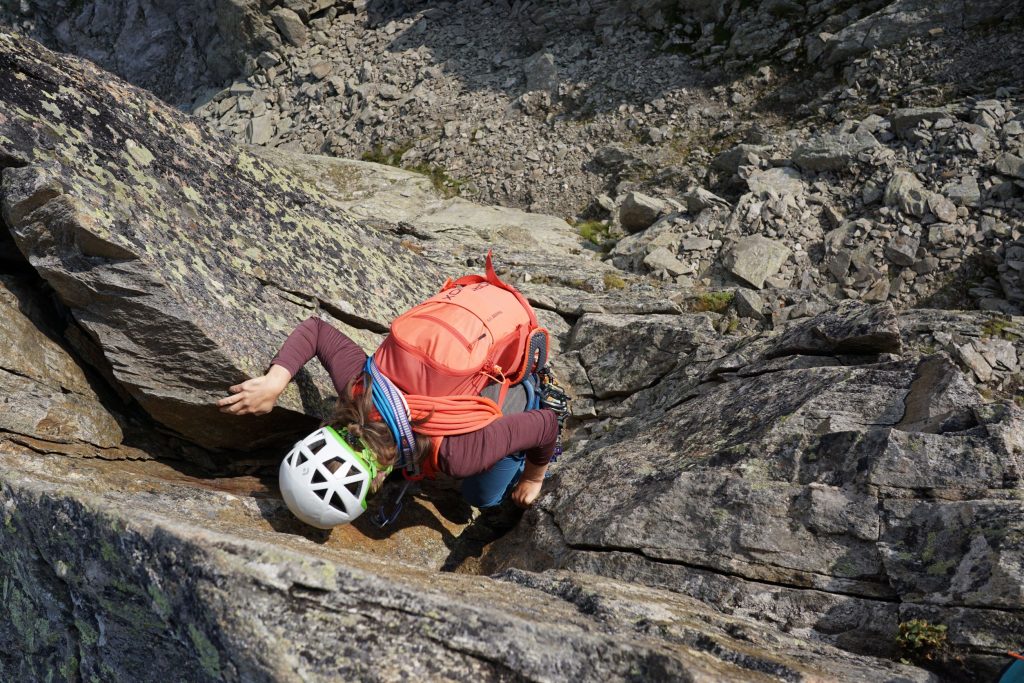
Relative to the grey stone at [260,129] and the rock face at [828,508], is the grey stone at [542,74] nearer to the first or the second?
the grey stone at [260,129]

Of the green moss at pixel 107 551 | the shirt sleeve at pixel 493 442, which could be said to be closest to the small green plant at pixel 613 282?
the shirt sleeve at pixel 493 442

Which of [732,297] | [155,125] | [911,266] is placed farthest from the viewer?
[911,266]

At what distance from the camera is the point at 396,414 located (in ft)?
17.9

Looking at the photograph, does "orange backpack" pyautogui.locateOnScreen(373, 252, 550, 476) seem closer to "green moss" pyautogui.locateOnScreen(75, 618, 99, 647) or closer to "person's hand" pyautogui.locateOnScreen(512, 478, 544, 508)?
"person's hand" pyautogui.locateOnScreen(512, 478, 544, 508)

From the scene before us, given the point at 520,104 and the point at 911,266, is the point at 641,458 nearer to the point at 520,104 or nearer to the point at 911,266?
the point at 911,266

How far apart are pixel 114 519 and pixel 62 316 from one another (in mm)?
3619

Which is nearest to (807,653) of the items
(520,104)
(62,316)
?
(62,316)

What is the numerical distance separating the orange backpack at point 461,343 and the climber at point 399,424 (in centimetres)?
1

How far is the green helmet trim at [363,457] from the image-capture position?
5316 millimetres

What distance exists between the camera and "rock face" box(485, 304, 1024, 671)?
4.68 metres

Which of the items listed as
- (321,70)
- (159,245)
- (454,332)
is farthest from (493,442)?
Answer: (321,70)

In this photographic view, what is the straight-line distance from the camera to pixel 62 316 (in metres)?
6.82

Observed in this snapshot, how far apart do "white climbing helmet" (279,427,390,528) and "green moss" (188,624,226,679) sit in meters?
1.55

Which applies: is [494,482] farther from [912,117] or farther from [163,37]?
[163,37]
